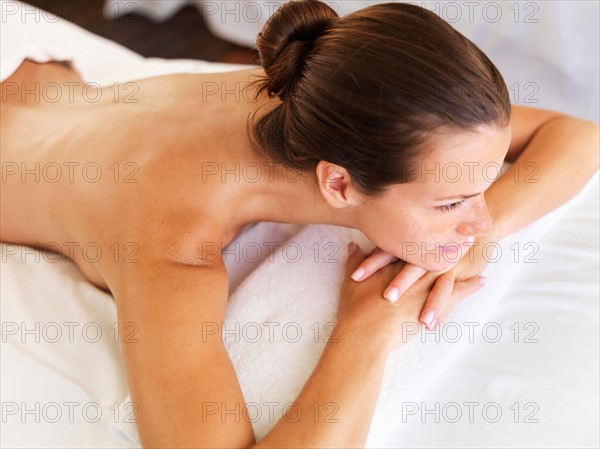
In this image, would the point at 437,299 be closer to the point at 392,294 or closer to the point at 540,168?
the point at 392,294

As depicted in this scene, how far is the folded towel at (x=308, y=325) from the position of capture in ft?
3.31

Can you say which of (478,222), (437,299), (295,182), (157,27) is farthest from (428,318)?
(157,27)

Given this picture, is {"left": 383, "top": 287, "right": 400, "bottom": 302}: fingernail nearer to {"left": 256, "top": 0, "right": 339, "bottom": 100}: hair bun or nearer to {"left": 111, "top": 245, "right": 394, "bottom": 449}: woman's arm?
{"left": 111, "top": 245, "right": 394, "bottom": 449}: woman's arm

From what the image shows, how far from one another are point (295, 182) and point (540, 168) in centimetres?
44

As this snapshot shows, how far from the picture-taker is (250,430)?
0.95 metres

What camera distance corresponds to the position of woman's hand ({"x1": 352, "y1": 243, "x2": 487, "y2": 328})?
108 centimetres

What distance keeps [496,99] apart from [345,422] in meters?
0.47

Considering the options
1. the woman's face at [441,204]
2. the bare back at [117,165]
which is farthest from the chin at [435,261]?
the bare back at [117,165]

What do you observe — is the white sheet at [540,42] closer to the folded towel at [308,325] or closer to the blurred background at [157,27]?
the blurred background at [157,27]

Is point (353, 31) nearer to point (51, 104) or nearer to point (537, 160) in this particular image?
point (537, 160)

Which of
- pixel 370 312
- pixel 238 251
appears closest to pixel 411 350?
pixel 370 312

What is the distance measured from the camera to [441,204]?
0.98 metres

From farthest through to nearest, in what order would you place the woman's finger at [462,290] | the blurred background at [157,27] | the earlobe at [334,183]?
the blurred background at [157,27]
the woman's finger at [462,290]
the earlobe at [334,183]

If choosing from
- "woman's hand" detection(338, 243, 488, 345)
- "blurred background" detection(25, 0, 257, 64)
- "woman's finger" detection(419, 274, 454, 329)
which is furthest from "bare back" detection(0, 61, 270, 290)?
"blurred background" detection(25, 0, 257, 64)
